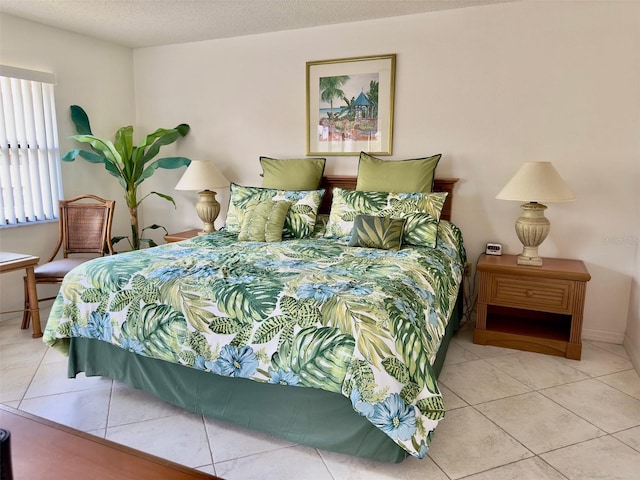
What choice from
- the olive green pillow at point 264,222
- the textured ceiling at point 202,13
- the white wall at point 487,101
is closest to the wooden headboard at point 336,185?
the white wall at point 487,101

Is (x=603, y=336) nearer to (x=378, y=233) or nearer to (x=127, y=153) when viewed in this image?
(x=378, y=233)

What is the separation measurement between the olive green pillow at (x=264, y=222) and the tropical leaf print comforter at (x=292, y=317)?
39 cm

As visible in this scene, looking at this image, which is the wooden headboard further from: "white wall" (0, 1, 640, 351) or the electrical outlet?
the electrical outlet

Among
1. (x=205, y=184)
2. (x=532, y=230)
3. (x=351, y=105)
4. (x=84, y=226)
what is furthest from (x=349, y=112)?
(x=84, y=226)

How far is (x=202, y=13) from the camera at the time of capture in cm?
339

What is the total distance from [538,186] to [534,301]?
2.52 feet

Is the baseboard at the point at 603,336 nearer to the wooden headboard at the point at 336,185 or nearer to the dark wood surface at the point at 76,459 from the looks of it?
the wooden headboard at the point at 336,185

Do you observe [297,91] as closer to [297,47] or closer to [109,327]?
[297,47]

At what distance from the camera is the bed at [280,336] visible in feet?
5.49

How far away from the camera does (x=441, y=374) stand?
2.66m

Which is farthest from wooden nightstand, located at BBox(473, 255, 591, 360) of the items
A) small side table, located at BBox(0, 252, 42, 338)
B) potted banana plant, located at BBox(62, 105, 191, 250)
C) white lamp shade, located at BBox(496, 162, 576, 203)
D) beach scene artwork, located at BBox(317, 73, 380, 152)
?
small side table, located at BBox(0, 252, 42, 338)

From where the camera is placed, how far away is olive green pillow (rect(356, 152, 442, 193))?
324 cm

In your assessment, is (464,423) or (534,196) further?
(534,196)

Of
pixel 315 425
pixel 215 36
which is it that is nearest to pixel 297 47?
pixel 215 36
